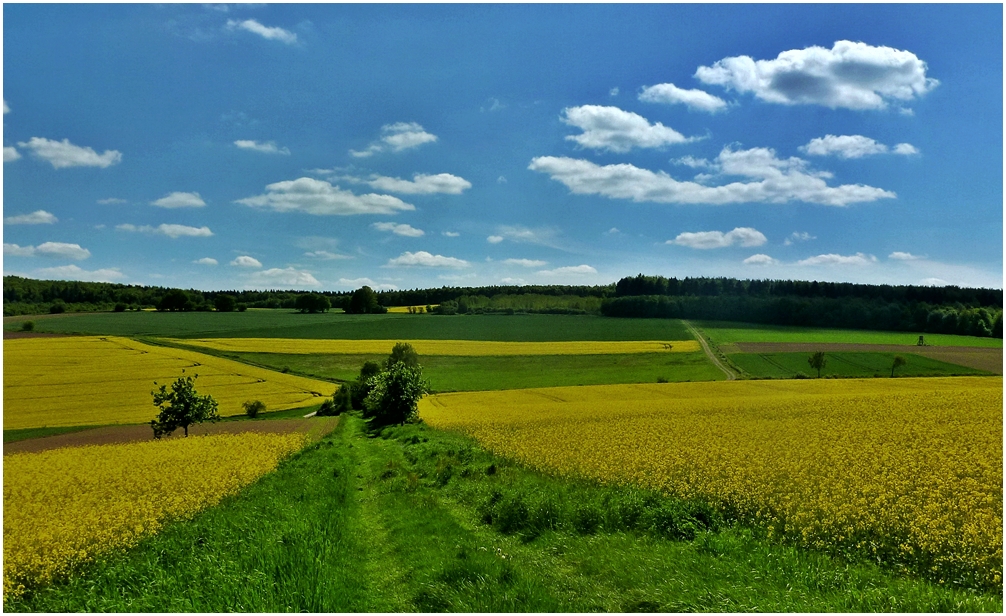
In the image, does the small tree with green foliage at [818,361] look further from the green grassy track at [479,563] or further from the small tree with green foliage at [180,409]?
the small tree with green foliage at [180,409]

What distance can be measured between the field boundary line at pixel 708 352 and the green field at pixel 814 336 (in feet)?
3.66

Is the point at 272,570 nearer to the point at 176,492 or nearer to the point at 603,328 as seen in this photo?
the point at 176,492

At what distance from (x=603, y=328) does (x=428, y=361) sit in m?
29.9

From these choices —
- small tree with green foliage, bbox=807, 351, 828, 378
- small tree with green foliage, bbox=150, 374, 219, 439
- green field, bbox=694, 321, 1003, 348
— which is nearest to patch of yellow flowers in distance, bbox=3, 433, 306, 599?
small tree with green foliage, bbox=150, 374, 219, 439

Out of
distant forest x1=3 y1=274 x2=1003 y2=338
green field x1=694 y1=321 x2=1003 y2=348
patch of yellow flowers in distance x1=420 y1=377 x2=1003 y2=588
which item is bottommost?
patch of yellow flowers in distance x1=420 y1=377 x2=1003 y2=588

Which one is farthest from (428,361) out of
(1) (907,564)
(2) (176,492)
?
(1) (907,564)

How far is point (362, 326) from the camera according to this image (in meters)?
64.1

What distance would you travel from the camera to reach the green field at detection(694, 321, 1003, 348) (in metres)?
40.1

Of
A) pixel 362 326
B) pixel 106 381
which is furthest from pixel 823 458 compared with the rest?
pixel 362 326

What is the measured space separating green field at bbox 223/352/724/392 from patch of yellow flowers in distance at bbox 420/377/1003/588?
14093mm

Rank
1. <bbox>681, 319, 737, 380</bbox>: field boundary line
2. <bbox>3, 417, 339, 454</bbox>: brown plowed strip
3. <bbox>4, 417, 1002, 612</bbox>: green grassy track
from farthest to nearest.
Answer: <bbox>681, 319, 737, 380</bbox>: field boundary line
<bbox>3, 417, 339, 454</bbox>: brown plowed strip
<bbox>4, 417, 1002, 612</bbox>: green grassy track

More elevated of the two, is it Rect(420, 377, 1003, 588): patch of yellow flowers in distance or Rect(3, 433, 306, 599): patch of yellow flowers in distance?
Rect(420, 377, 1003, 588): patch of yellow flowers in distance

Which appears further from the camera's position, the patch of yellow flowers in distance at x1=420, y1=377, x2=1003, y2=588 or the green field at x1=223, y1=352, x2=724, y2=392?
the green field at x1=223, y1=352, x2=724, y2=392

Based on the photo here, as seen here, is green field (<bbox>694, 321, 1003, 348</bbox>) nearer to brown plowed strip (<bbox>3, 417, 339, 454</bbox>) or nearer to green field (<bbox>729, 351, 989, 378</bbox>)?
green field (<bbox>729, 351, 989, 378</bbox>)
